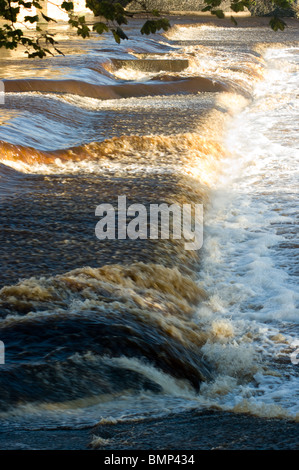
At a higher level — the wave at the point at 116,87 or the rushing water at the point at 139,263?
the wave at the point at 116,87

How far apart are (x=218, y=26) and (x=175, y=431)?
29527 millimetres

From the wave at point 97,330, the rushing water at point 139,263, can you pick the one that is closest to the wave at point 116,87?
the rushing water at point 139,263

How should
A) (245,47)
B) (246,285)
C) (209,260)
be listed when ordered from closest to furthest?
(246,285)
(209,260)
(245,47)

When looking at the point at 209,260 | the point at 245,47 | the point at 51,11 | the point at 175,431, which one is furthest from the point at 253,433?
the point at 51,11

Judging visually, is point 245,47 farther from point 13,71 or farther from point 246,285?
point 246,285

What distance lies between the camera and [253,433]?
2.90 meters

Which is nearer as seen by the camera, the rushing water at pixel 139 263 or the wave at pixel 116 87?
the rushing water at pixel 139 263

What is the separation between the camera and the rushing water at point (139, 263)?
3482 millimetres

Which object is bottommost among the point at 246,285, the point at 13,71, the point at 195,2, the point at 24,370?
the point at 246,285

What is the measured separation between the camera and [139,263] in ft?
16.8

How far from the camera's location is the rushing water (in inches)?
137

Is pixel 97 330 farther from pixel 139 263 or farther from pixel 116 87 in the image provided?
pixel 116 87

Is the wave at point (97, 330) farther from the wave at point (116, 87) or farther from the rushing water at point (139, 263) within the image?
the wave at point (116, 87)

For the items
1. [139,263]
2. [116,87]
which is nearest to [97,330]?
[139,263]
